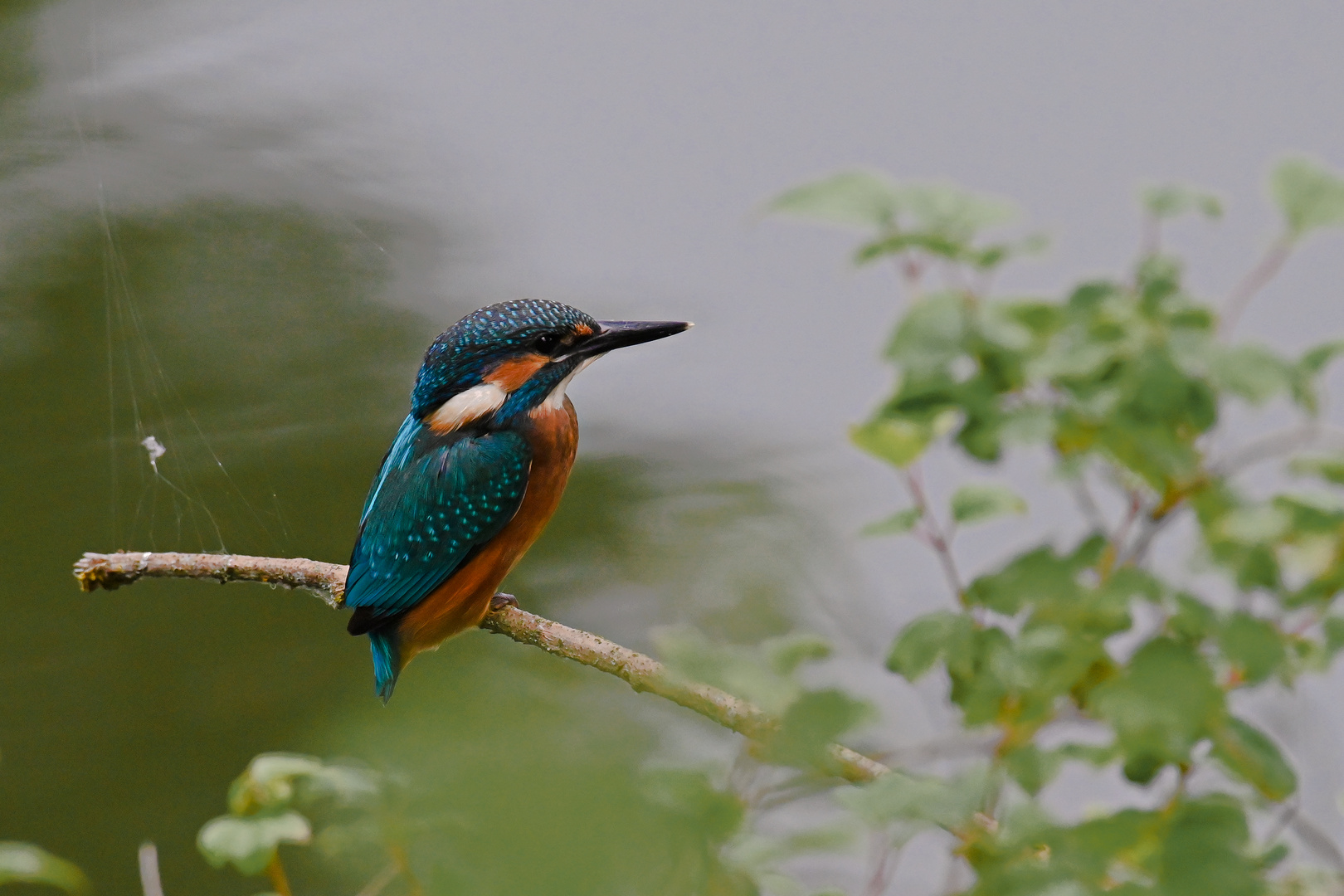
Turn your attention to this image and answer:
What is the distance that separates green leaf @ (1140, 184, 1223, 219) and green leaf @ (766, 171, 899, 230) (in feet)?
0.42

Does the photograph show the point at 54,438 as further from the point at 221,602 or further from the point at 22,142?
the point at 22,142

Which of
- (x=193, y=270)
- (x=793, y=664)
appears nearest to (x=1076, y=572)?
(x=793, y=664)

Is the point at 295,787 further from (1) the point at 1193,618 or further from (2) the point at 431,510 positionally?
(2) the point at 431,510

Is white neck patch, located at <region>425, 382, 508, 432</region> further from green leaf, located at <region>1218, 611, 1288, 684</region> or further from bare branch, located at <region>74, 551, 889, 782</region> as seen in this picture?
green leaf, located at <region>1218, 611, 1288, 684</region>

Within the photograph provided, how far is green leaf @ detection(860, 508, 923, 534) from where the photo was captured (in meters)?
0.72

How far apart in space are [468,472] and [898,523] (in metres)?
1.26

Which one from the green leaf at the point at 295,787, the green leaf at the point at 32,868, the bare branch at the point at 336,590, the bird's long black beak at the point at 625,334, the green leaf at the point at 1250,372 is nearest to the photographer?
the green leaf at the point at 1250,372

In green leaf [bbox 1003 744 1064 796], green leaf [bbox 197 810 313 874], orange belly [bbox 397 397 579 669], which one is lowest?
orange belly [bbox 397 397 579 669]

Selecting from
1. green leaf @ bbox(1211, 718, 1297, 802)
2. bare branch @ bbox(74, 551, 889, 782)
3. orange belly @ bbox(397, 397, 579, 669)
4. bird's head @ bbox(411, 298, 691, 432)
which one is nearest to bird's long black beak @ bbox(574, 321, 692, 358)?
bird's head @ bbox(411, 298, 691, 432)

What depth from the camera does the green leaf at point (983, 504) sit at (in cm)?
72

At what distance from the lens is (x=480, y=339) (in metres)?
1.83

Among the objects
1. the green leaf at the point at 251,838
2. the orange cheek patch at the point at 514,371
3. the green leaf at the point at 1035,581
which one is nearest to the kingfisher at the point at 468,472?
the orange cheek patch at the point at 514,371

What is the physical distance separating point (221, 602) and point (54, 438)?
2.20 feet

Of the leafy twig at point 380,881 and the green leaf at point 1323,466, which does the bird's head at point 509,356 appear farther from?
the green leaf at point 1323,466
